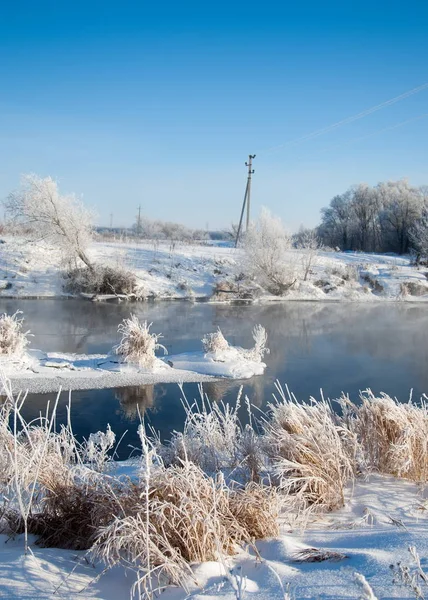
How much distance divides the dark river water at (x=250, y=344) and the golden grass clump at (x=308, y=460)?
10.8 feet

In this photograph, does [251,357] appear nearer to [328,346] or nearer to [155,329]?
[328,346]

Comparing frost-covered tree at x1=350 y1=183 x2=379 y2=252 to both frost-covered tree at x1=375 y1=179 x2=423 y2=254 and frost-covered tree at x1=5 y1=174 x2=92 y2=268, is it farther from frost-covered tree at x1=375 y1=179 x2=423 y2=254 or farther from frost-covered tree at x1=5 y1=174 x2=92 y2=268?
frost-covered tree at x1=5 y1=174 x2=92 y2=268

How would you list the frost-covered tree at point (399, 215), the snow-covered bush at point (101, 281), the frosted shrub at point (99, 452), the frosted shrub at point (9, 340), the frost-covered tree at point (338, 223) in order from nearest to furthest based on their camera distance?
the frosted shrub at point (99, 452)
the frosted shrub at point (9, 340)
the snow-covered bush at point (101, 281)
the frost-covered tree at point (399, 215)
the frost-covered tree at point (338, 223)

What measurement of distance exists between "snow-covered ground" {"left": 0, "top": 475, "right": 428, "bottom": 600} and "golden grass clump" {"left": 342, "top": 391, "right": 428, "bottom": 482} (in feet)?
3.55

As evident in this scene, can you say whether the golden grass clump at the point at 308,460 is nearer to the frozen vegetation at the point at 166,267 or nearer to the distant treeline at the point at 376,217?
the frozen vegetation at the point at 166,267

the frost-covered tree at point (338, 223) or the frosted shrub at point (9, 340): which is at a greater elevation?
the frost-covered tree at point (338, 223)

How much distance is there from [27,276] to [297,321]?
15073 millimetres

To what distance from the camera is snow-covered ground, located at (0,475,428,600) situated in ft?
7.02

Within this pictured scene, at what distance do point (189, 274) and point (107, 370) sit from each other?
59.7 ft

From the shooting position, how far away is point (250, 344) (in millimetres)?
13883

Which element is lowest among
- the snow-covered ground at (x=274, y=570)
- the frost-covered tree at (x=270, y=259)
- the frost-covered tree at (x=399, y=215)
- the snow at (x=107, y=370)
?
the snow at (x=107, y=370)

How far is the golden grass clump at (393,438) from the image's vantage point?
13.6 feet

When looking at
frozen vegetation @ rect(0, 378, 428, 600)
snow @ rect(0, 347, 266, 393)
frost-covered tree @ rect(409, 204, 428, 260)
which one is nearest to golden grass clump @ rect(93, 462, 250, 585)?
frozen vegetation @ rect(0, 378, 428, 600)

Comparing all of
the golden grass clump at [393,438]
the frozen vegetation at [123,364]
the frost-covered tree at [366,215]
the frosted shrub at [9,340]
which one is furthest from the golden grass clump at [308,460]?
the frost-covered tree at [366,215]
